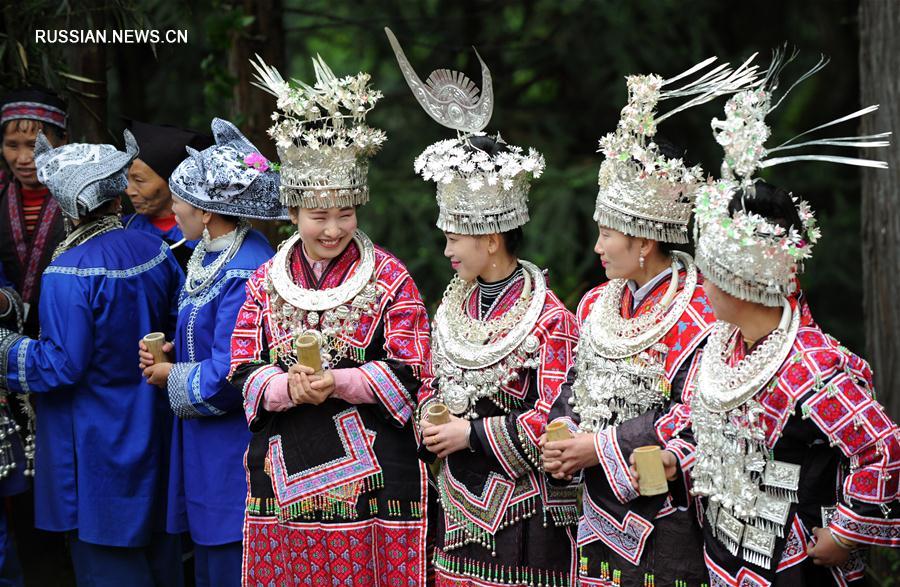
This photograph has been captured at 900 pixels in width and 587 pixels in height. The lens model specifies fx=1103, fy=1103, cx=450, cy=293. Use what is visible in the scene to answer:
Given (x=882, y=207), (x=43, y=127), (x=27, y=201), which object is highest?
(x=43, y=127)

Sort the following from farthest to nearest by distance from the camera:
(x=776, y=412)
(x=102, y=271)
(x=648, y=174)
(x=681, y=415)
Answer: (x=102, y=271), (x=648, y=174), (x=681, y=415), (x=776, y=412)

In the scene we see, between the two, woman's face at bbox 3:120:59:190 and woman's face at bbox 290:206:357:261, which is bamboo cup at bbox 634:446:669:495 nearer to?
woman's face at bbox 290:206:357:261

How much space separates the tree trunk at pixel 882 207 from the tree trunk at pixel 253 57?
338 centimetres

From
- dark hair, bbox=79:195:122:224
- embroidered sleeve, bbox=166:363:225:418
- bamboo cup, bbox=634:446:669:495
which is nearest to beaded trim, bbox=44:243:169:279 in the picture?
dark hair, bbox=79:195:122:224

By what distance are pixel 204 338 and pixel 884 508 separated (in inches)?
111

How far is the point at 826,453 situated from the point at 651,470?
529mm

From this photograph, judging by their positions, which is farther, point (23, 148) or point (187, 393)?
point (23, 148)

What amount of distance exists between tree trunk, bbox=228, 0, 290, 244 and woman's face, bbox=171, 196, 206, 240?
1791mm

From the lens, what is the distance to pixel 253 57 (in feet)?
22.5

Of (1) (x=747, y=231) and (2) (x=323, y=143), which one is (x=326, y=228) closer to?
(2) (x=323, y=143)

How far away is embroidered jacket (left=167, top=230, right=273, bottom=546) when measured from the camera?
4.62 m

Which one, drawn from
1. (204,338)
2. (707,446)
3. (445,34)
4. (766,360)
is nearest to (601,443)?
(707,446)

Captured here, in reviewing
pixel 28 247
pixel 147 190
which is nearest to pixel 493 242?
pixel 147 190

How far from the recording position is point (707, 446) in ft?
11.5
